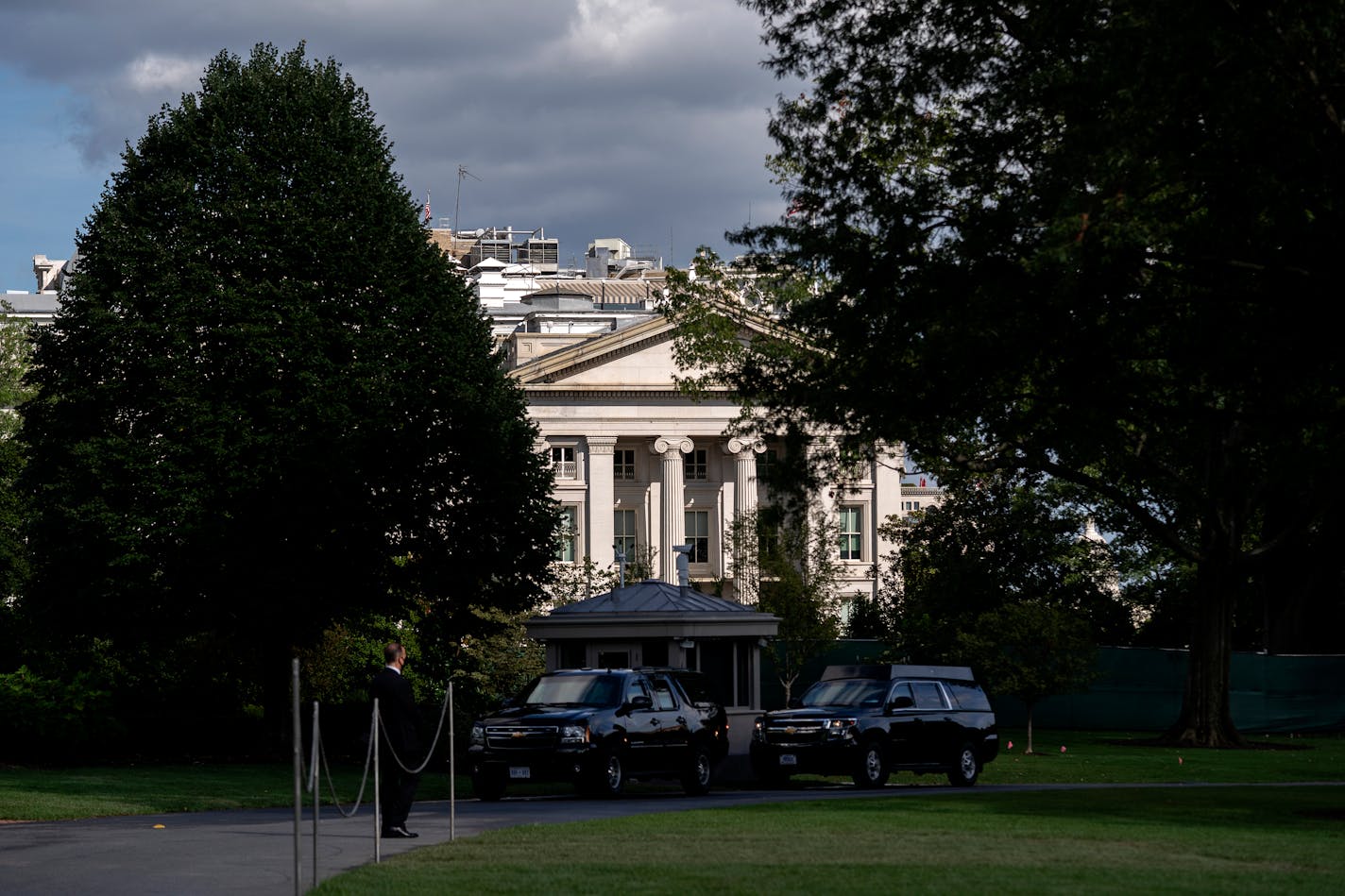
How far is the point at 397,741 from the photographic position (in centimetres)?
1902

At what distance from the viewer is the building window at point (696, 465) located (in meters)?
104

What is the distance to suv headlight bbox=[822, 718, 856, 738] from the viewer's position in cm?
3044

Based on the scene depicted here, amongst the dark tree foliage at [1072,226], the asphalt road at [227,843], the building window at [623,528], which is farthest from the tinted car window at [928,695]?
the building window at [623,528]

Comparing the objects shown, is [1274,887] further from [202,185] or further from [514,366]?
[514,366]

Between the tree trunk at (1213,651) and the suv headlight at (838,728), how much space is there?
63.0 ft

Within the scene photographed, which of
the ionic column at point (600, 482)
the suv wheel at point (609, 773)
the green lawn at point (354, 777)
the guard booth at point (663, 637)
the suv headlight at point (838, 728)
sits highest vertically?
the ionic column at point (600, 482)

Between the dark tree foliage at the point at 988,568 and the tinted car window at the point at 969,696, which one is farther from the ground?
the dark tree foliage at the point at 988,568

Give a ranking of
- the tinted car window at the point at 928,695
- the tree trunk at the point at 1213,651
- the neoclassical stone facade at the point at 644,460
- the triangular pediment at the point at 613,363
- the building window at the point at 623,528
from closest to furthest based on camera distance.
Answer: the tinted car window at the point at 928,695 < the tree trunk at the point at 1213,651 < the triangular pediment at the point at 613,363 < the neoclassical stone facade at the point at 644,460 < the building window at the point at 623,528

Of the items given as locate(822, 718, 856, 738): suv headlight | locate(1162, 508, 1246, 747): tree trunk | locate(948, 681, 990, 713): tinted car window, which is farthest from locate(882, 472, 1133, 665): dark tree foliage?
locate(822, 718, 856, 738): suv headlight

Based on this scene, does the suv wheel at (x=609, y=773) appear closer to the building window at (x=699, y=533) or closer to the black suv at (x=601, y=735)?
the black suv at (x=601, y=735)

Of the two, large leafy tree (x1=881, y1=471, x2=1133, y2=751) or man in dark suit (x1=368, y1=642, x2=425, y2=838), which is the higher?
large leafy tree (x1=881, y1=471, x2=1133, y2=751)

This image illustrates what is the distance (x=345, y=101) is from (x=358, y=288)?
15.8ft

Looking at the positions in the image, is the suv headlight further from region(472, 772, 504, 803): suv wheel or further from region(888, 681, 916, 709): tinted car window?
region(472, 772, 504, 803): suv wheel

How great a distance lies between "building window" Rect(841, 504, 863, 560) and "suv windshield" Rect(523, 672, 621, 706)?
74.9 meters
